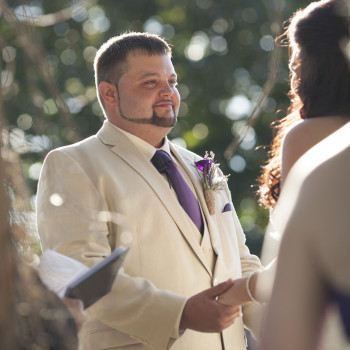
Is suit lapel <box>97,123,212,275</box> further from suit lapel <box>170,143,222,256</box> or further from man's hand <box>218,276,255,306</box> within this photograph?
man's hand <box>218,276,255,306</box>

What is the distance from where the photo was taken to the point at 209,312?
3.16 m

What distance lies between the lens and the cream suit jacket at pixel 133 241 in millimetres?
3293

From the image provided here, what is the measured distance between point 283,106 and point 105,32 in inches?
131

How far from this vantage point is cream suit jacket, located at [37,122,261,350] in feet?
10.8

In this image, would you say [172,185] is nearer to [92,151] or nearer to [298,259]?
[92,151]

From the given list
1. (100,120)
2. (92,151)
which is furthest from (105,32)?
(92,151)

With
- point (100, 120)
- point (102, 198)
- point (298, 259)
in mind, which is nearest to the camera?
point (298, 259)

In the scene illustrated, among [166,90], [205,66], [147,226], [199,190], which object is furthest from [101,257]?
[205,66]

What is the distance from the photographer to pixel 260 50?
45.1ft

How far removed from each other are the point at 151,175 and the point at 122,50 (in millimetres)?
821

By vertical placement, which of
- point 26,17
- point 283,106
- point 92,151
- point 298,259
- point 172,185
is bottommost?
point 283,106

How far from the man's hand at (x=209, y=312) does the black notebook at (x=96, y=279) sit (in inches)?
40.4

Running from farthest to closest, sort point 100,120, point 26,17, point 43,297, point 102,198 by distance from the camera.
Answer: point 100,120
point 102,198
point 26,17
point 43,297

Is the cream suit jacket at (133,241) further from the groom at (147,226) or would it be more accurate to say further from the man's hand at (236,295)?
the man's hand at (236,295)
